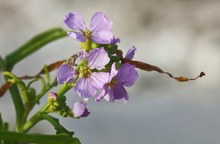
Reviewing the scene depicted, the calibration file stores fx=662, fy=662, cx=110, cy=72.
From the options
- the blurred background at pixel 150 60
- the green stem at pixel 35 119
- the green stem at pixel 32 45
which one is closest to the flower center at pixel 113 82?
the green stem at pixel 35 119

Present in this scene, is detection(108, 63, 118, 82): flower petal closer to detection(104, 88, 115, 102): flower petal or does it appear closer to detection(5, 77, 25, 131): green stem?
detection(104, 88, 115, 102): flower petal

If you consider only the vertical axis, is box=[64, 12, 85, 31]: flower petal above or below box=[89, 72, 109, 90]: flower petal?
above

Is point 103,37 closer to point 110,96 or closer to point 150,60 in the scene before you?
point 110,96

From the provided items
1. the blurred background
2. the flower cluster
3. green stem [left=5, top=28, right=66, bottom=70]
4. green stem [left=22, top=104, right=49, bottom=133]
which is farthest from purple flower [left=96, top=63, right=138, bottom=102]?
the blurred background

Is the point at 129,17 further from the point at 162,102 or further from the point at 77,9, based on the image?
the point at 162,102

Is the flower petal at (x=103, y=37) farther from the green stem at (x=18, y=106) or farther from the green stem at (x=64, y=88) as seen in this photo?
the green stem at (x=18, y=106)
